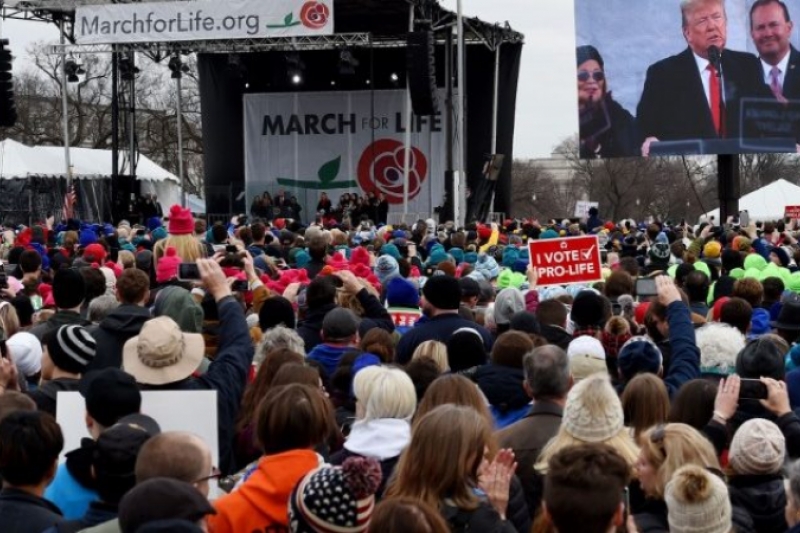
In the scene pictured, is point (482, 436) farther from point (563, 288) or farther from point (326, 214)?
point (326, 214)

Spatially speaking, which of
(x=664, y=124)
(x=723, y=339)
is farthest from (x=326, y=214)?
(x=723, y=339)

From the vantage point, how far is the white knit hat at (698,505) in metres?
3.93

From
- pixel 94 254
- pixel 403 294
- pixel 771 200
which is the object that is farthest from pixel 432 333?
pixel 771 200

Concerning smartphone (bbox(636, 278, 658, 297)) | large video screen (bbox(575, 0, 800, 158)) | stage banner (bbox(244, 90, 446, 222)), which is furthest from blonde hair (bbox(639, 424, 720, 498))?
stage banner (bbox(244, 90, 446, 222))

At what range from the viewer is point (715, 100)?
3081 cm

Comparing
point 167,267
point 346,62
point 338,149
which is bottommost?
point 167,267

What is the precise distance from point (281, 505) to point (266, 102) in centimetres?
3385

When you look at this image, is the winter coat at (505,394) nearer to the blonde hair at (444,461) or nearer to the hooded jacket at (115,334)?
the blonde hair at (444,461)

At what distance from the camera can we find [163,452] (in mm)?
4223

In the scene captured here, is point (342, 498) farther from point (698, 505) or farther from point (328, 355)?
point (328, 355)

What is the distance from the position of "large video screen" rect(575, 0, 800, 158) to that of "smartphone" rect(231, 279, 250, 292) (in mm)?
22239

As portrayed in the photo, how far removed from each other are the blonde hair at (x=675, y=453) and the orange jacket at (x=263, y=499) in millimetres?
1121

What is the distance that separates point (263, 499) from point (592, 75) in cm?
2782

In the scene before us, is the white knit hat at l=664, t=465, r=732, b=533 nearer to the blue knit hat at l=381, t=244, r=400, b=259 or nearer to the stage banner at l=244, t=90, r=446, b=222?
the blue knit hat at l=381, t=244, r=400, b=259
